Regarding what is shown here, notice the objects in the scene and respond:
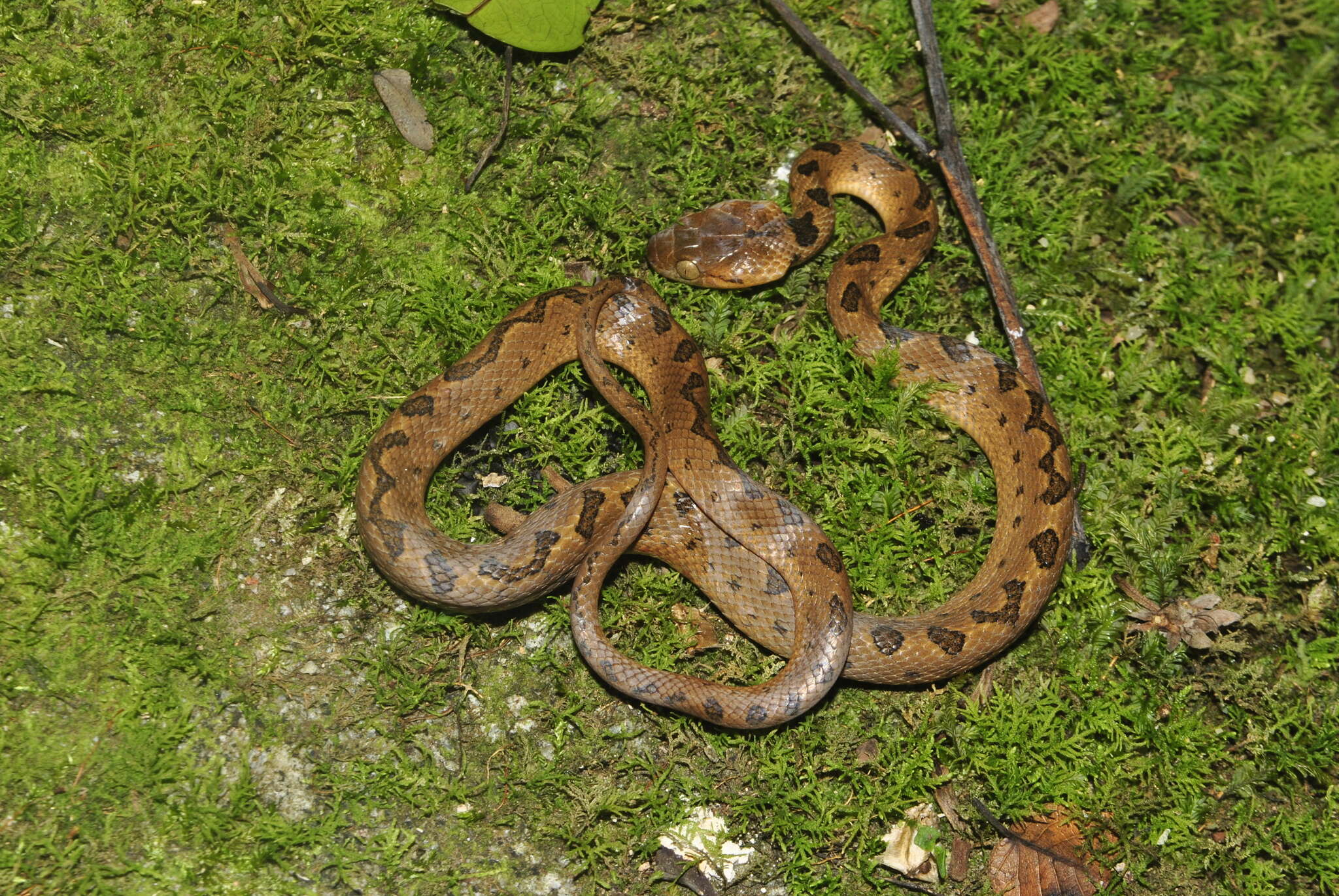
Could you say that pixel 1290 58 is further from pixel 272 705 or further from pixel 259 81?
pixel 272 705

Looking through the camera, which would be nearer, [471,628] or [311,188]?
[471,628]

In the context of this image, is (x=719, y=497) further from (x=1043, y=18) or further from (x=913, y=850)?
(x=1043, y=18)

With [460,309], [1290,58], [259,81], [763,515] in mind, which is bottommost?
[763,515]

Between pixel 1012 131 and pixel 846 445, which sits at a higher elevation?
pixel 1012 131

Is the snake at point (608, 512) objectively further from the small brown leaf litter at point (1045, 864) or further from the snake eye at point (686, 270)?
the small brown leaf litter at point (1045, 864)

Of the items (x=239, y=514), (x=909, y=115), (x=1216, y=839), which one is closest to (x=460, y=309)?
(x=239, y=514)

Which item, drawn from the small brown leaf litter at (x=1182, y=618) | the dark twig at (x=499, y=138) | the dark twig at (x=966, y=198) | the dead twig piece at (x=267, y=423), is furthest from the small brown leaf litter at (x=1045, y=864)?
the dark twig at (x=499, y=138)
